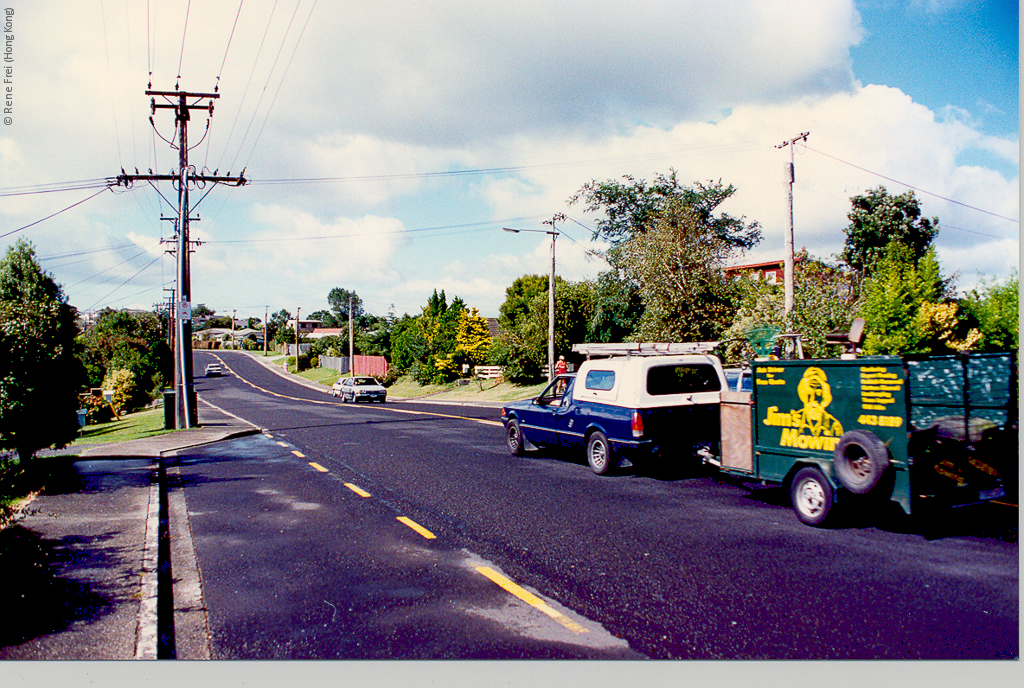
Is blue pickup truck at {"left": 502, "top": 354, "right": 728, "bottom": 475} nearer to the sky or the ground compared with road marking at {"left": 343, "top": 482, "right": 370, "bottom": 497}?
nearer to the sky

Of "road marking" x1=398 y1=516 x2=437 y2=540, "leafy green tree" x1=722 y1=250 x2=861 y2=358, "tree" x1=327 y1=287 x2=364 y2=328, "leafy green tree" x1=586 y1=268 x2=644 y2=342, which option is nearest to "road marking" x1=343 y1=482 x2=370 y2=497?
"road marking" x1=398 y1=516 x2=437 y2=540

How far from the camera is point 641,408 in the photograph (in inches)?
415

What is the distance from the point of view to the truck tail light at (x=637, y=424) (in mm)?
10547

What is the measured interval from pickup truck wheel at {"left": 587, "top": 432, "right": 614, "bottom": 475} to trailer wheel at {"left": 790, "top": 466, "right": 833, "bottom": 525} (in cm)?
357

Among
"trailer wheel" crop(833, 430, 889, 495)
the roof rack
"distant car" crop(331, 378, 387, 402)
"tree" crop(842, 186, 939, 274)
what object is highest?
"tree" crop(842, 186, 939, 274)

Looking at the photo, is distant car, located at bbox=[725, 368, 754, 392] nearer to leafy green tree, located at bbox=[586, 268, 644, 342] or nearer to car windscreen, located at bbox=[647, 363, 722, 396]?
car windscreen, located at bbox=[647, 363, 722, 396]

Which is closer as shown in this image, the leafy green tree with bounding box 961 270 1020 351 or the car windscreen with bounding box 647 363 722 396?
the car windscreen with bounding box 647 363 722 396

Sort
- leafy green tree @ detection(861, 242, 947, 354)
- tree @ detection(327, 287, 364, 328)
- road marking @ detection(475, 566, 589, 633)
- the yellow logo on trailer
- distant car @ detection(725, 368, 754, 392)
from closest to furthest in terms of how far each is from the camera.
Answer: road marking @ detection(475, 566, 589, 633), the yellow logo on trailer, distant car @ detection(725, 368, 754, 392), leafy green tree @ detection(861, 242, 947, 354), tree @ detection(327, 287, 364, 328)

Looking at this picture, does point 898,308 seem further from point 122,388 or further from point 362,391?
point 122,388

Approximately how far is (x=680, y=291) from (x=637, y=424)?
16.9m

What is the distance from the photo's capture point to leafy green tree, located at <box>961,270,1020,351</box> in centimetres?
2095

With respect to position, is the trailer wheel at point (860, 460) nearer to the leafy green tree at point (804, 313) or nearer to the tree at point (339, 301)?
Answer: the leafy green tree at point (804, 313)

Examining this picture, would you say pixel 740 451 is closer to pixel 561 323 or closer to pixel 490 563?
pixel 490 563

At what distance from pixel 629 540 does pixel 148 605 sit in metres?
4.63
